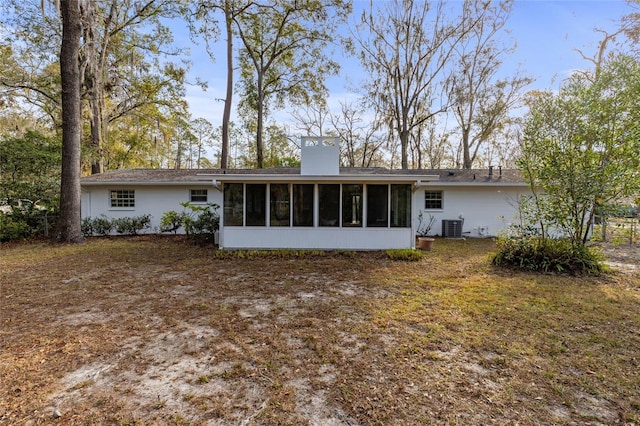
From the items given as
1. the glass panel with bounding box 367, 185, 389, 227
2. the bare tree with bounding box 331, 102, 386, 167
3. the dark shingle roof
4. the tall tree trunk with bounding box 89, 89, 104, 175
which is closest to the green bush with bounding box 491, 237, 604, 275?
the glass panel with bounding box 367, 185, 389, 227

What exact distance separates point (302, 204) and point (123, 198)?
322 inches

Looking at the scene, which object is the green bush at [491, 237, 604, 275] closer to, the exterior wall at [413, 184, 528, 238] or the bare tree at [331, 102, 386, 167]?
the exterior wall at [413, 184, 528, 238]

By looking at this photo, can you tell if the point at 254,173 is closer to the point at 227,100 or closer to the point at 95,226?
the point at 227,100

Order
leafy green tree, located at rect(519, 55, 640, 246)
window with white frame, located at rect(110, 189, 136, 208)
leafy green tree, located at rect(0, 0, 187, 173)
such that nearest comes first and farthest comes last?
leafy green tree, located at rect(519, 55, 640, 246)
window with white frame, located at rect(110, 189, 136, 208)
leafy green tree, located at rect(0, 0, 187, 173)

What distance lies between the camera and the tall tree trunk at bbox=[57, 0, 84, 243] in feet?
30.7

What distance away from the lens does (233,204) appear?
843 cm

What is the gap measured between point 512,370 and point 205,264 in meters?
6.40

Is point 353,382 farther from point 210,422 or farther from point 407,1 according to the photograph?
Result: point 407,1

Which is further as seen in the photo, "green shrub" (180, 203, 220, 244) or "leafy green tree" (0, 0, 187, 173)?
"leafy green tree" (0, 0, 187, 173)

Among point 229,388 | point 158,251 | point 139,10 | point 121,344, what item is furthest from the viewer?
point 139,10

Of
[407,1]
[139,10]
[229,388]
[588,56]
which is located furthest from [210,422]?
[588,56]

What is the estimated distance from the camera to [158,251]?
8820mm

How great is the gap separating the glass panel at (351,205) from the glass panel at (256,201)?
225cm

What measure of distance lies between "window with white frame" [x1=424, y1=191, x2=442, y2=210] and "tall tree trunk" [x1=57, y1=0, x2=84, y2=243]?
A: 40.6ft
